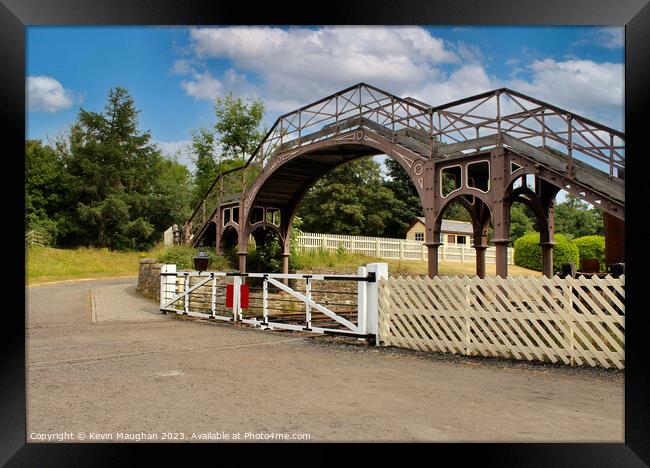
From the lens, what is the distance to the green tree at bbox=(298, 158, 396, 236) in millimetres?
39062

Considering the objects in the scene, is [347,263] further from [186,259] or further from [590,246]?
[590,246]

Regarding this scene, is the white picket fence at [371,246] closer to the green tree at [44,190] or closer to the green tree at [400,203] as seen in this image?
the green tree at [400,203]

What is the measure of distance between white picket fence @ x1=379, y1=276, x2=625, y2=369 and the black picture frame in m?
2.36

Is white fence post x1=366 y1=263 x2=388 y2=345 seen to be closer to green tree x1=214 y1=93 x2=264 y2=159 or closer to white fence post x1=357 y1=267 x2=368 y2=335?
white fence post x1=357 y1=267 x2=368 y2=335

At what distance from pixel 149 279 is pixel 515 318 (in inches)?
578

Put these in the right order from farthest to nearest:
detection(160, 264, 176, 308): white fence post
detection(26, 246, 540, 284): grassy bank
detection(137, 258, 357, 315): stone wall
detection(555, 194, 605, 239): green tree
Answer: detection(555, 194, 605, 239): green tree → detection(26, 246, 540, 284): grassy bank → detection(137, 258, 357, 315): stone wall → detection(160, 264, 176, 308): white fence post

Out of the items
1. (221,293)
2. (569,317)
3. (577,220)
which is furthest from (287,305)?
(577,220)

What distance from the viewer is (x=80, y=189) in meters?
27.5

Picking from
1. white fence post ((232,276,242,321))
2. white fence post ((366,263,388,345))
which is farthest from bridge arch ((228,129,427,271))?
white fence post ((366,263,388,345))

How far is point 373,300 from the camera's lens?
8.23 m
